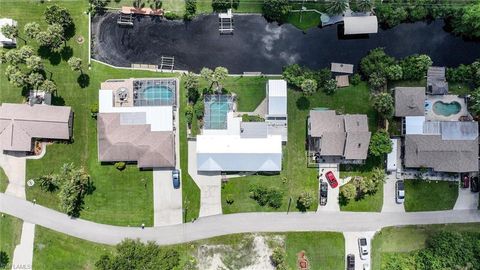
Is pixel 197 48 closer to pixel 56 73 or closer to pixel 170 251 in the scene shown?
pixel 56 73

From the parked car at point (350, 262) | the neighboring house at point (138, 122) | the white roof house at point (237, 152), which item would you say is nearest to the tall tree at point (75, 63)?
the neighboring house at point (138, 122)

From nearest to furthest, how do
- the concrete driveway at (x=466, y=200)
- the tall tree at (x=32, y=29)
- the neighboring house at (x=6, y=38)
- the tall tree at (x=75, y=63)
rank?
the tall tree at (x=32, y=29) → the tall tree at (x=75, y=63) → the neighboring house at (x=6, y=38) → the concrete driveway at (x=466, y=200)

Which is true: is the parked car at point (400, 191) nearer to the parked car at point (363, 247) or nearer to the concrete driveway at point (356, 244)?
the concrete driveway at point (356, 244)

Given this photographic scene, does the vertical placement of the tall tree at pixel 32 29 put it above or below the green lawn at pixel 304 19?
below

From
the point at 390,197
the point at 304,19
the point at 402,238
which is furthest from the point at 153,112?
the point at 402,238

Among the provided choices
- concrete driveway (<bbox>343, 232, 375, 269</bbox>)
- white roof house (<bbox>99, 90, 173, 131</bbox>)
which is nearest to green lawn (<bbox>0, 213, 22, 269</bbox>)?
white roof house (<bbox>99, 90, 173, 131</bbox>)

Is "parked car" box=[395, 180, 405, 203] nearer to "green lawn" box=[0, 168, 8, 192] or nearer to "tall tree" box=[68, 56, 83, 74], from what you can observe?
"tall tree" box=[68, 56, 83, 74]

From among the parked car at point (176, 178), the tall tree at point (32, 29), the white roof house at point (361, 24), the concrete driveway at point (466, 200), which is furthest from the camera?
the concrete driveway at point (466, 200)
